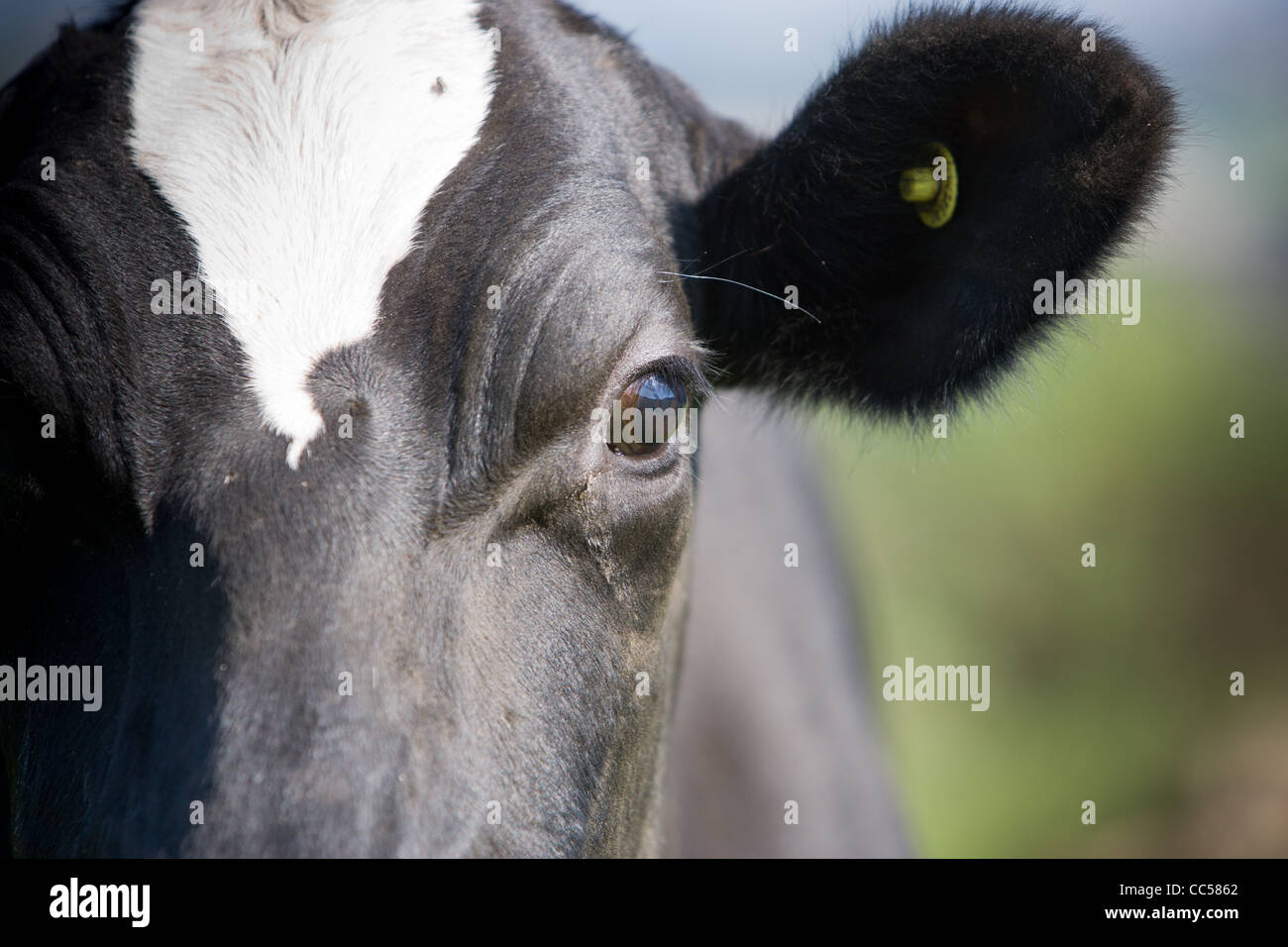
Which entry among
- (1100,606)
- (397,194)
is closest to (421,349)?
(397,194)

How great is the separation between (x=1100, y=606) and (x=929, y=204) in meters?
7.53

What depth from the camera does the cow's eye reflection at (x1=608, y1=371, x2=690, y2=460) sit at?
2.41 meters

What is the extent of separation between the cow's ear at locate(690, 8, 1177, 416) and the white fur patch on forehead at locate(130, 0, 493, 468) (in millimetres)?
817

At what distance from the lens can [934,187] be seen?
9.15 feet

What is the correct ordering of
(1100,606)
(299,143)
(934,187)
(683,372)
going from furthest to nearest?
(1100,606) < (934,187) < (683,372) < (299,143)

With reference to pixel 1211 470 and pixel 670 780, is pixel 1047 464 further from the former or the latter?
pixel 670 780

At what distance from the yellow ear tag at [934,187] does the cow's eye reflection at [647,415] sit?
2.58ft

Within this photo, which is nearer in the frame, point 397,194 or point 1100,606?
point 397,194

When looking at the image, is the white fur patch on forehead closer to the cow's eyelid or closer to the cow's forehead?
the cow's forehead

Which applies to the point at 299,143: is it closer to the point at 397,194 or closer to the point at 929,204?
the point at 397,194

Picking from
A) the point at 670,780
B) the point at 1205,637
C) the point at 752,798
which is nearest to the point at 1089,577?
the point at 1205,637

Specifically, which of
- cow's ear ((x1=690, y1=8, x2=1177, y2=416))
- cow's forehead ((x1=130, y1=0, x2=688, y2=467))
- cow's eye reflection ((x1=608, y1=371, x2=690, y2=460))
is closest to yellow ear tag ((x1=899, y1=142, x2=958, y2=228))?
cow's ear ((x1=690, y1=8, x2=1177, y2=416))
